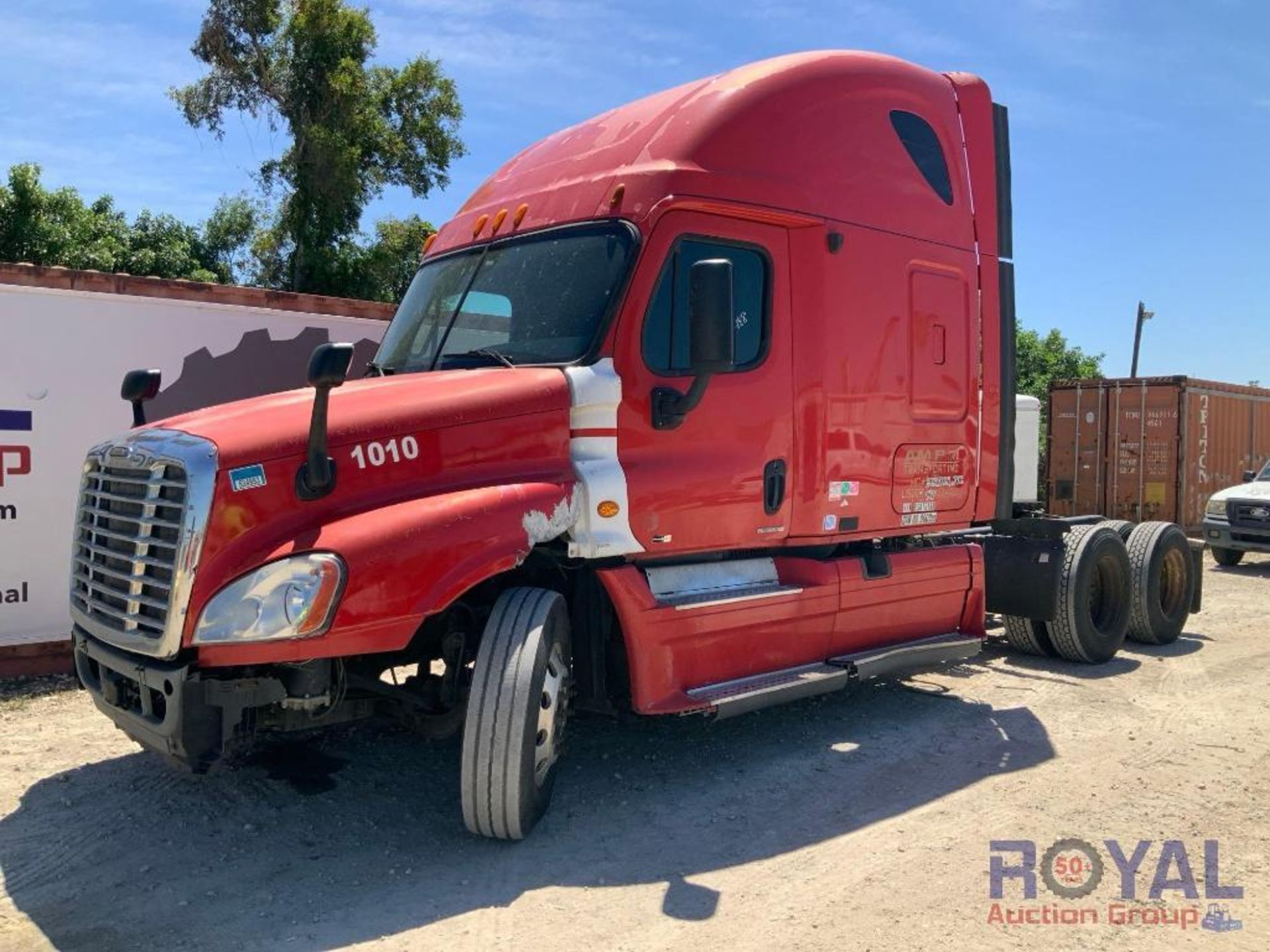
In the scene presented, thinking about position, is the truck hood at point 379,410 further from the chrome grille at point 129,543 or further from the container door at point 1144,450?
the container door at point 1144,450

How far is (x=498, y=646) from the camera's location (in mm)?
4219

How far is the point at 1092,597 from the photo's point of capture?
8422mm

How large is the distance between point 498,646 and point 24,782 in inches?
110

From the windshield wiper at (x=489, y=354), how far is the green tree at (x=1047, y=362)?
2808cm

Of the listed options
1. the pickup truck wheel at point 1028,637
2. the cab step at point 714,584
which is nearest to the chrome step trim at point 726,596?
the cab step at point 714,584

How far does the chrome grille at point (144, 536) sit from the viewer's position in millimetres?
3820

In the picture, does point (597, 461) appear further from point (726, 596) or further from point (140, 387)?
point (140, 387)

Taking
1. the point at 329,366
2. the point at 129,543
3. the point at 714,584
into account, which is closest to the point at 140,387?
the point at 129,543

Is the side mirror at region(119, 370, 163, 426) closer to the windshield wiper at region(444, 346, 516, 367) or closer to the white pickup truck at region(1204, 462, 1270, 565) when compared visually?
the windshield wiper at region(444, 346, 516, 367)

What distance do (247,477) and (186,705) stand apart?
0.86 meters

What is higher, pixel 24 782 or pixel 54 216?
pixel 54 216

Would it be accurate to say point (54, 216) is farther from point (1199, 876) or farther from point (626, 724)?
point (1199, 876)

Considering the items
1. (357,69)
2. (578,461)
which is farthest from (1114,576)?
(357,69)

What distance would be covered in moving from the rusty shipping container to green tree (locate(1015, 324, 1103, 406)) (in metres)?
13.0
